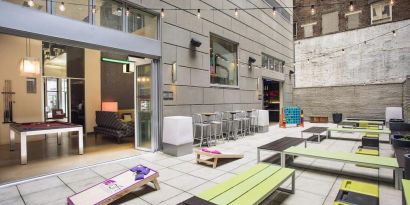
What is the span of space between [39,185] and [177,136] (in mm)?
2673

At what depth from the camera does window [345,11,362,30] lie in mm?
14789

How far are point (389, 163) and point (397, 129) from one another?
4.59m

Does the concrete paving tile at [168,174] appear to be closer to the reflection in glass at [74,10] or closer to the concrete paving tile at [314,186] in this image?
the concrete paving tile at [314,186]

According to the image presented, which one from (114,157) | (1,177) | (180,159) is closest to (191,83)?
(180,159)

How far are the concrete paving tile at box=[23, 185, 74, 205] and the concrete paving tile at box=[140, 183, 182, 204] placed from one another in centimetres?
114

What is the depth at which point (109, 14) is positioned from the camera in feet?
16.5

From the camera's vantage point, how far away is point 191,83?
673 cm

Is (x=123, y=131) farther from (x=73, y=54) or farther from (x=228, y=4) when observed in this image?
(x=228, y=4)

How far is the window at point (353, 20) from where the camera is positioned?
582 inches

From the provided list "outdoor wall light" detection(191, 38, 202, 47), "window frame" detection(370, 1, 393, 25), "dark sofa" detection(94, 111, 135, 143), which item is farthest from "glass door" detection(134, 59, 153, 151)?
"window frame" detection(370, 1, 393, 25)

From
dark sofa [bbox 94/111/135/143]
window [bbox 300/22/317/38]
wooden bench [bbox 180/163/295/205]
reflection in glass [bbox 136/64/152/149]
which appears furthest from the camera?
window [bbox 300/22/317/38]

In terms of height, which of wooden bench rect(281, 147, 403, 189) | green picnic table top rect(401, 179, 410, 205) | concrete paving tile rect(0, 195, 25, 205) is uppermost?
green picnic table top rect(401, 179, 410, 205)

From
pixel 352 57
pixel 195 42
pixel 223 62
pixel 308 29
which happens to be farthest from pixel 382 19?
pixel 195 42

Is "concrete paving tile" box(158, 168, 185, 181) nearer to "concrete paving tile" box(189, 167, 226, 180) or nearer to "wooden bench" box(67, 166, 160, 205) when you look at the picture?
"concrete paving tile" box(189, 167, 226, 180)
